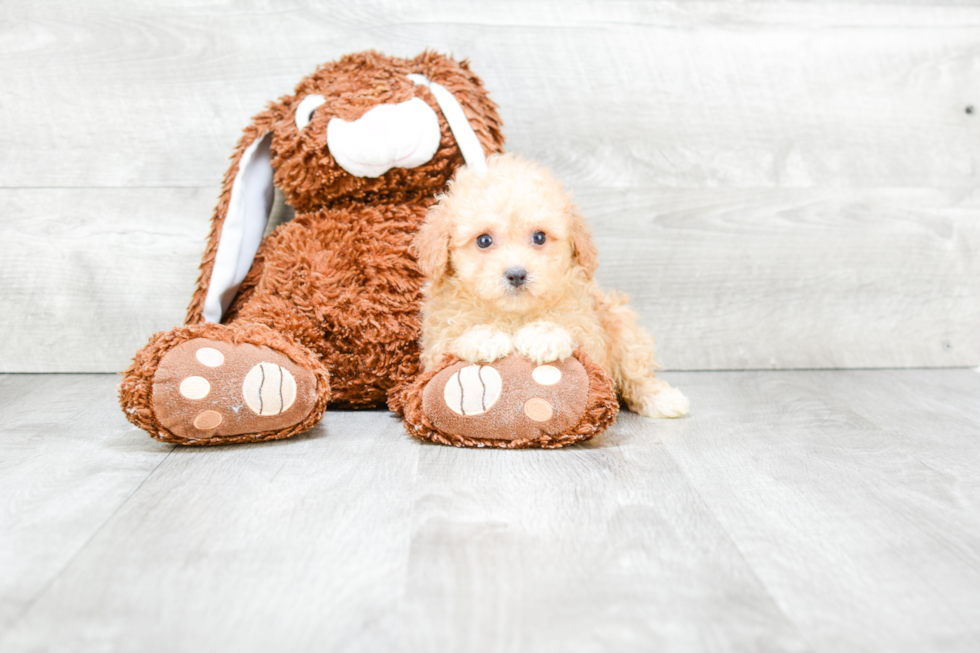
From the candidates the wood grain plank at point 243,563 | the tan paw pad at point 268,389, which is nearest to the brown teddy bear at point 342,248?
the tan paw pad at point 268,389

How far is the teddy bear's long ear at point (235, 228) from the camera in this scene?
45.5 inches

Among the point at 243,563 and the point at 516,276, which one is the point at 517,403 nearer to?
the point at 516,276

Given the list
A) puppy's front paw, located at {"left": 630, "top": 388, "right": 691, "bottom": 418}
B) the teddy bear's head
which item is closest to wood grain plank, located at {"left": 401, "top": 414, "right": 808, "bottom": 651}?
puppy's front paw, located at {"left": 630, "top": 388, "right": 691, "bottom": 418}

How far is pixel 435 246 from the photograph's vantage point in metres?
0.97

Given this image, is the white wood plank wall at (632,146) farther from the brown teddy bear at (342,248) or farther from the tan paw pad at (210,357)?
the tan paw pad at (210,357)

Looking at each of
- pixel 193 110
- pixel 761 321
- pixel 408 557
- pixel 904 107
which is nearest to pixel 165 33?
pixel 193 110

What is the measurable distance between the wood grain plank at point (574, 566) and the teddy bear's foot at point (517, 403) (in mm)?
37

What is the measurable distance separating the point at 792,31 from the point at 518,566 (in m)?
1.15

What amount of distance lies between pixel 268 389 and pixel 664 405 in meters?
0.56

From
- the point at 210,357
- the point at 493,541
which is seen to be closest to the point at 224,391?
the point at 210,357

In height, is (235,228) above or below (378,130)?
below

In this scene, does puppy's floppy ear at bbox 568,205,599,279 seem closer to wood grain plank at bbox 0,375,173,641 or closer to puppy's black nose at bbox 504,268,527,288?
puppy's black nose at bbox 504,268,527,288

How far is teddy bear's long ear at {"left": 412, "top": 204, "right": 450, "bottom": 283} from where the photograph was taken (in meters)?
0.96

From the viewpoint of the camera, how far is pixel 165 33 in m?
1.31
